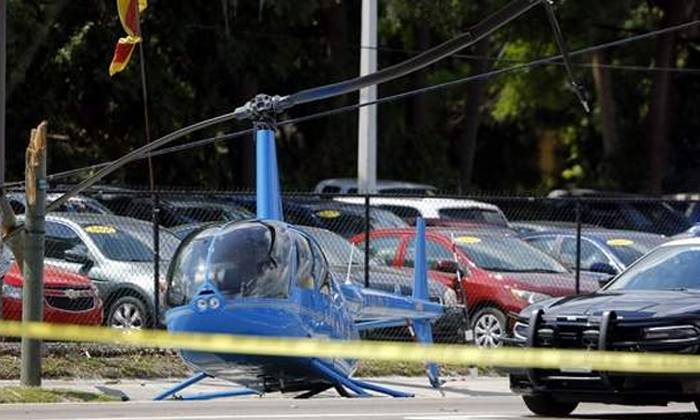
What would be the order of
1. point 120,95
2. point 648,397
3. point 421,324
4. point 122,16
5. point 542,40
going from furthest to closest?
point 542,40, point 120,95, point 122,16, point 421,324, point 648,397

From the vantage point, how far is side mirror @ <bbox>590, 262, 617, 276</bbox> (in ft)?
73.0

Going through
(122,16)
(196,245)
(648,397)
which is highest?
(122,16)

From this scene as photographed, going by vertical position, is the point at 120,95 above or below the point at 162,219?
above

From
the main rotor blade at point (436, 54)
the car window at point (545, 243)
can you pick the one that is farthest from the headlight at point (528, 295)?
→ the main rotor blade at point (436, 54)

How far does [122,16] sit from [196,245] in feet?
20.5

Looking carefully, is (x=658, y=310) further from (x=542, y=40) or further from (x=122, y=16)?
(x=542, y=40)

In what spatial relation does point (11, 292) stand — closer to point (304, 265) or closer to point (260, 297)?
point (304, 265)

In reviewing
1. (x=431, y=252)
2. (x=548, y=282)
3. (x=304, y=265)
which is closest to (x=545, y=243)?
(x=548, y=282)

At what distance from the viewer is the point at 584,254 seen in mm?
23406

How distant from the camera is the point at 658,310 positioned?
536 inches

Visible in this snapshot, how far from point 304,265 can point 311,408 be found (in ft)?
6.68

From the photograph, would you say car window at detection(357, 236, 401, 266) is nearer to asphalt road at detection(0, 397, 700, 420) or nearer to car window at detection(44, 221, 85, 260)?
car window at detection(44, 221, 85, 260)

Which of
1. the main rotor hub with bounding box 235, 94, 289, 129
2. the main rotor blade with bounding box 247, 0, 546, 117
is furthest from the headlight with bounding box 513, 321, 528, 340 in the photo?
the main rotor hub with bounding box 235, 94, 289, 129

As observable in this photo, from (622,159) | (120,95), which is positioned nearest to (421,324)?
(120,95)
